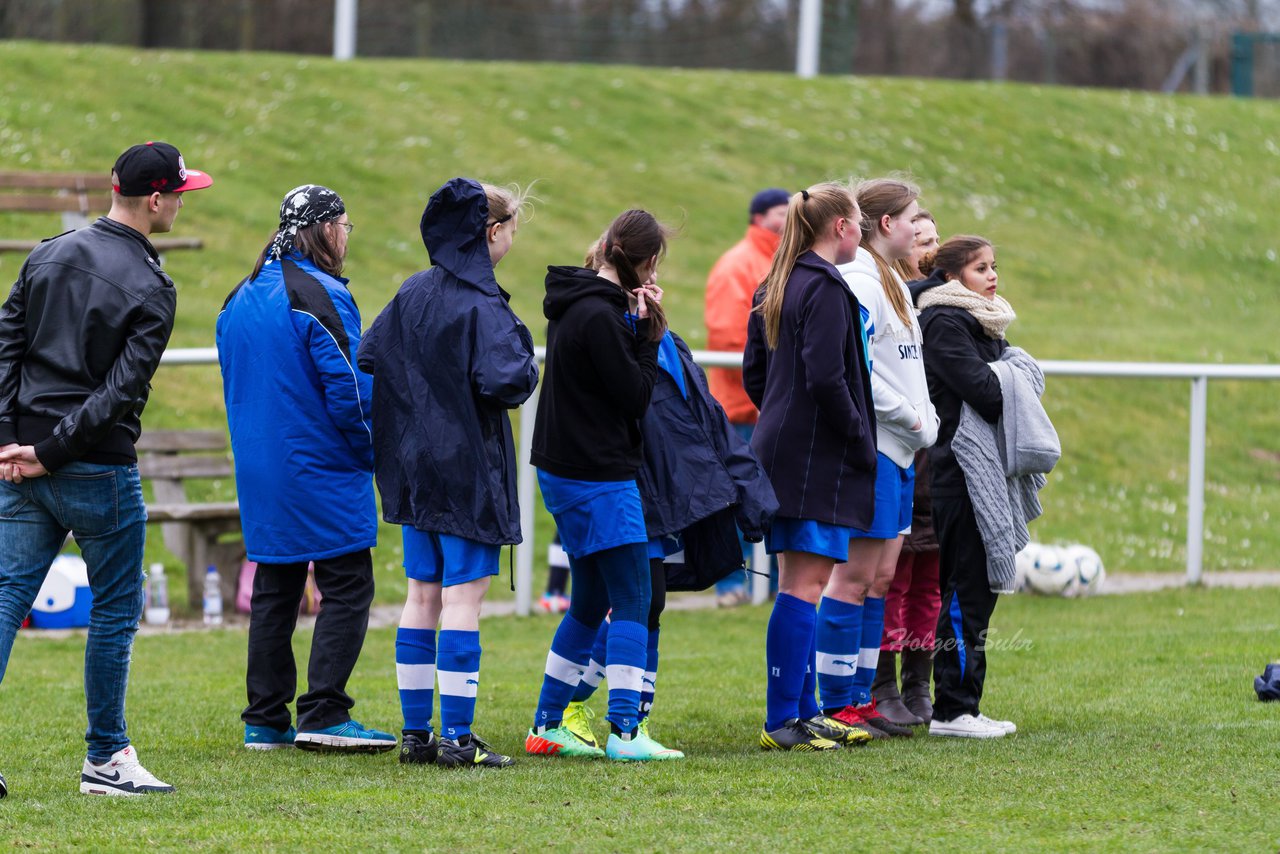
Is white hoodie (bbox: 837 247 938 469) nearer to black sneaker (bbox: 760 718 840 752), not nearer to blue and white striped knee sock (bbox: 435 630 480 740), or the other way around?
black sneaker (bbox: 760 718 840 752)

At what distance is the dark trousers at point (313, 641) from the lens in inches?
231

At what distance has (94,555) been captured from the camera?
497 cm

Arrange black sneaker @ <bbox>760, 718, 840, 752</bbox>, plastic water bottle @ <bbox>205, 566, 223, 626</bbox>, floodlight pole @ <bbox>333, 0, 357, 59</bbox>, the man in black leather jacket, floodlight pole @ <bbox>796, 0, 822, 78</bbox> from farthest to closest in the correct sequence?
1. floodlight pole @ <bbox>796, 0, 822, 78</bbox>
2. floodlight pole @ <bbox>333, 0, 357, 59</bbox>
3. plastic water bottle @ <bbox>205, 566, 223, 626</bbox>
4. black sneaker @ <bbox>760, 718, 840, 752</bbox>
5. the man in black leather jacket

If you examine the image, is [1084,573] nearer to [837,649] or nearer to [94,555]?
[837,649]

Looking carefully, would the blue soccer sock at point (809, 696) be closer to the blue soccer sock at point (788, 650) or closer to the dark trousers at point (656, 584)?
the blue soccer sock at point (788, 650)

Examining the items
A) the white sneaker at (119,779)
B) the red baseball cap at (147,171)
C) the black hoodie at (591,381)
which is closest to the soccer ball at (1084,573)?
the black hoodie at (591,381)

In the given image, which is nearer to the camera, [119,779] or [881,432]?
A: [119,779]

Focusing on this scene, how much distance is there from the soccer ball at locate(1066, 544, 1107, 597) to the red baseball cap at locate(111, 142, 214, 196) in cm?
650

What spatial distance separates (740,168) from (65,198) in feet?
29.6

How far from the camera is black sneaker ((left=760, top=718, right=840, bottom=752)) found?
5.68 m

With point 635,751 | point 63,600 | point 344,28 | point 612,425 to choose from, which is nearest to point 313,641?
point 635,751

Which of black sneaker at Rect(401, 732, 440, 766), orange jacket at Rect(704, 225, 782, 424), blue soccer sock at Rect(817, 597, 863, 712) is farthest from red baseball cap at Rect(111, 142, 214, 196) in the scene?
orange jacket at Rect(704, 225, 782, 424)

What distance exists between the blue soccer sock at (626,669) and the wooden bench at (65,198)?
32.6 feet

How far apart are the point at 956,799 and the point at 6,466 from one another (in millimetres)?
2843
